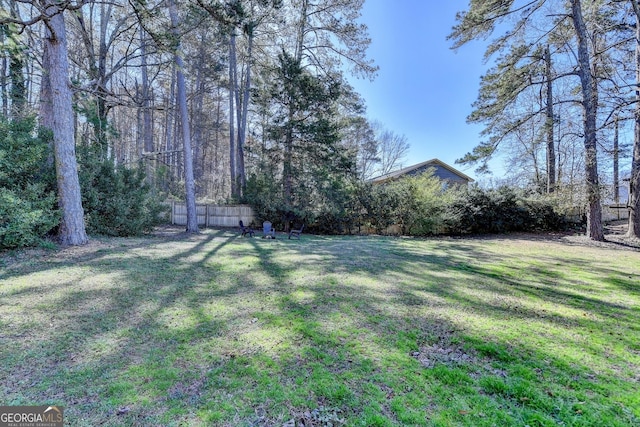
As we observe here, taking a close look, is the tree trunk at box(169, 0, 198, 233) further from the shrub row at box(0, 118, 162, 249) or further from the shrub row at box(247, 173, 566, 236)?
the shrub row at box(247, 173, 566, 236)

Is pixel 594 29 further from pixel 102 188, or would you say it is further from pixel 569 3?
pixel 102 188

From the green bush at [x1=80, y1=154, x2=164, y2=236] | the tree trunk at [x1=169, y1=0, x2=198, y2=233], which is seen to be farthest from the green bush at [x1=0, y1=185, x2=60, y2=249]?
the tree trunk at [x1=169, y1=0, x2=198, y2=233]

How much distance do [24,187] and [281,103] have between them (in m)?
10.3

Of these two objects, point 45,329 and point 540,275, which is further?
point 540,275

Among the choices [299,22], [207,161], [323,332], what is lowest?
[323,332]

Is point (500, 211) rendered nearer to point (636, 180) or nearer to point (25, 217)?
point (636, 180)

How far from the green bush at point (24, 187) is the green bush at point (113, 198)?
4.07 feet

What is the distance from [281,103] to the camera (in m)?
13.9

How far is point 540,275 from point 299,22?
624 inches

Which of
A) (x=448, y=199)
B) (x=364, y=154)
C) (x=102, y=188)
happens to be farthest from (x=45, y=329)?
(x=364, y=154)

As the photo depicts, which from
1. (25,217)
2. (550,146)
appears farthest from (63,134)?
(550,146)

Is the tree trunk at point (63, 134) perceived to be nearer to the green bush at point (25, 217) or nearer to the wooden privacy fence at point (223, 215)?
the green bush at point (25, 217)

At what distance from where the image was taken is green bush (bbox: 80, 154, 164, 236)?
8015 mm

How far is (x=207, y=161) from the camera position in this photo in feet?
90.9
